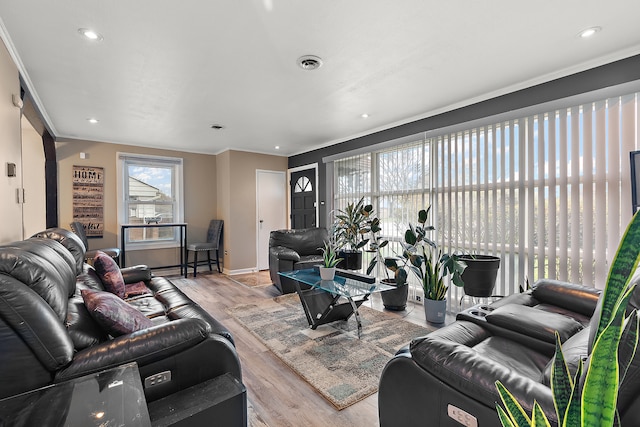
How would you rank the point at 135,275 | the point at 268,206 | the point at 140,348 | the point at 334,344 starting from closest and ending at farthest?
1. the point at 140,348
2. the point at 334,344
3. the point at 135,275
4. the point at 268,206

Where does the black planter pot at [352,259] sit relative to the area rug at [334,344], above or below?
above

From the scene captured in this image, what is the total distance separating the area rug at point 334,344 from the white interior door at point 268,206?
2.46 metres

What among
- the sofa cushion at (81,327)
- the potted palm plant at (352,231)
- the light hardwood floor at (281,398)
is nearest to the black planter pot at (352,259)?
the potted palm plant at (352,231)

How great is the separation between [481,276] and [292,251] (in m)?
2.60

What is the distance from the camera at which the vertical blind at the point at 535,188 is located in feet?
8.22

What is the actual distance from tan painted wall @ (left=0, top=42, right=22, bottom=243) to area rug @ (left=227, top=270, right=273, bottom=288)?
309cm

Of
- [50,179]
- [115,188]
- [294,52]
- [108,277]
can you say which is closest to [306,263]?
[108,277]

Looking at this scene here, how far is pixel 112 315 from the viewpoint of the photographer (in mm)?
1499

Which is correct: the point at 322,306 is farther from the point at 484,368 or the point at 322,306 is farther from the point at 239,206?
the point at 239,206

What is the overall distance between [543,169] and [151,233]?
6043 mm

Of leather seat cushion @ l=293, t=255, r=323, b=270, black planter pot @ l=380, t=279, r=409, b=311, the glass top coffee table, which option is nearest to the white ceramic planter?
the glass top coffee table

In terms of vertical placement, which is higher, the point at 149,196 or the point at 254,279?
the point at 149,196

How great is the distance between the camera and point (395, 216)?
4.40m

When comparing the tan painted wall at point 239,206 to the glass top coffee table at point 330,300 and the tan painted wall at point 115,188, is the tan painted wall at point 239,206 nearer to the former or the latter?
the tan painted wall at point 115,188
